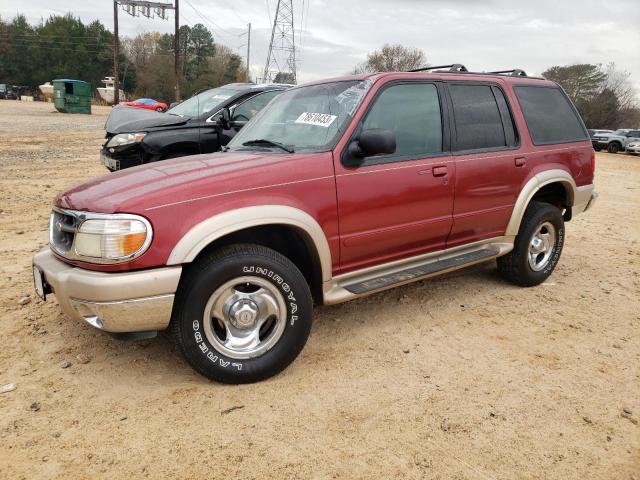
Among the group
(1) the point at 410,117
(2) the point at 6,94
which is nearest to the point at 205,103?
(1) the point at 410,117

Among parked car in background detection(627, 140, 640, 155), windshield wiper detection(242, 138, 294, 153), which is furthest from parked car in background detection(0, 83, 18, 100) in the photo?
windshield wiper detection(242, 138, 294, 153)

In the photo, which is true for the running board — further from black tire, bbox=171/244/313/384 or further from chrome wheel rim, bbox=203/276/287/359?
chrome wheel rim, bbox=203/276/287/359

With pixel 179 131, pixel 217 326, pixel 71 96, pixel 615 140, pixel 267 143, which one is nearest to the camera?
pixel 217 326

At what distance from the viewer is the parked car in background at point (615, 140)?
29.4 meters

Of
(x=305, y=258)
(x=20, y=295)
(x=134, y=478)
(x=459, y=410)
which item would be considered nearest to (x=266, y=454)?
(x=134, y=478)

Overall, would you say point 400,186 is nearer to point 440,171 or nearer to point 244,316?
point 440,171

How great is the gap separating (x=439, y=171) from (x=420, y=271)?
0.75 meters

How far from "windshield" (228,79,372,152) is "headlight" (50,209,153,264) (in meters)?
1.22

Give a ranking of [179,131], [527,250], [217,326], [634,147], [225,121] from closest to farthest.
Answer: [217,326] < [527,250] < [225,121] < [179,131] < [634,147]

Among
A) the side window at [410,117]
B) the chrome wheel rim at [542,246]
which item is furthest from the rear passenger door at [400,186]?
the chrome wheel rim at [542,246]

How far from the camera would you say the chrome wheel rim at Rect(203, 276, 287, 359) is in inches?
113

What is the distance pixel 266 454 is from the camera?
2.38 meters

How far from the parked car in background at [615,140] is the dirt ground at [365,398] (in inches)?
1174

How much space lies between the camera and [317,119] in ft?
11.6
